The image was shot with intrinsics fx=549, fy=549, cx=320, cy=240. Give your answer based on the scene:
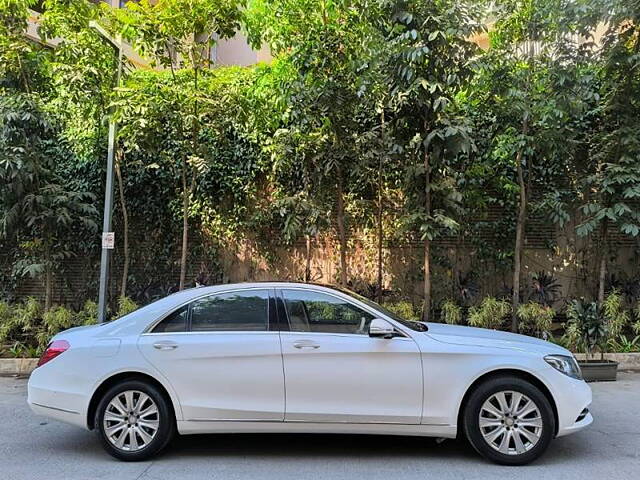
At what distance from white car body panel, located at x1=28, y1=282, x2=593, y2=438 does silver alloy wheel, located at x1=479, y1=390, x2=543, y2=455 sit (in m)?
0.21

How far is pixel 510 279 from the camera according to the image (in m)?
11.1

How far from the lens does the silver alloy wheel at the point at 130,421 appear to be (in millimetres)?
4848

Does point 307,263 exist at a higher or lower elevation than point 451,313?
higher

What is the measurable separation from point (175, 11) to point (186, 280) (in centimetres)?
540

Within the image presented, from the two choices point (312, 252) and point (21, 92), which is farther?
point (312, 252)

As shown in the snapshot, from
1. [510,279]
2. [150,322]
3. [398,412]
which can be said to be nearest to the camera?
[398,412]

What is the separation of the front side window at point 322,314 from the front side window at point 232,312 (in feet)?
0.79

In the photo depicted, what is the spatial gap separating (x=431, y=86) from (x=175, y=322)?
5.09 metres

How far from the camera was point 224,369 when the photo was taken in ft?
15.8

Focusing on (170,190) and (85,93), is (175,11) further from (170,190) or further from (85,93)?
(170,190)

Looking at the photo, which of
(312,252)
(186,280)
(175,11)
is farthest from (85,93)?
(312,252)

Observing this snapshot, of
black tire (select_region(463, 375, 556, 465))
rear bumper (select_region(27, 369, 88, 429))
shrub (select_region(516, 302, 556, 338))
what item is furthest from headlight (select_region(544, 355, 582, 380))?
shrub (select_region(516, 302, 556, 338))

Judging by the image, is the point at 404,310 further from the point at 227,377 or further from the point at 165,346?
the point at 165,346

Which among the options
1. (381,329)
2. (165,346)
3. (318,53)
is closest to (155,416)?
(165,346)
